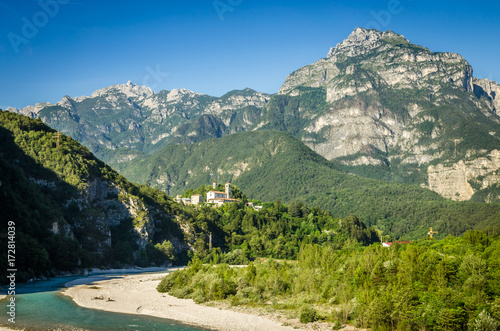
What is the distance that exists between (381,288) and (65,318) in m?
37.3

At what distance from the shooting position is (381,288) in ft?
179

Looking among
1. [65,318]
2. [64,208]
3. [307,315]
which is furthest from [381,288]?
[64,208]

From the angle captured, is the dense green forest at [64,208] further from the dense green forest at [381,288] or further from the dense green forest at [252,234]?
the dense green forest at [381,288]

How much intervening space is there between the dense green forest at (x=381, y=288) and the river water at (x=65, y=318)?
1405 centimetres

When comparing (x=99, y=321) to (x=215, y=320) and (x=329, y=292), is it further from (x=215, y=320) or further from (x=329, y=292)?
(x=329, y=292)

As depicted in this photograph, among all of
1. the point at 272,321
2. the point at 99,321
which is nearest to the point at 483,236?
the point at 272,321

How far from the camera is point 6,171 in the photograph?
342 feet

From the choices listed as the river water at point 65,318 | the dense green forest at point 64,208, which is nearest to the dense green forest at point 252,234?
the dense green forest at point 64,208

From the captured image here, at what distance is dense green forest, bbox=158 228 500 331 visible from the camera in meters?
46.7

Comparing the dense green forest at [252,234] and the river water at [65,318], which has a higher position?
the dense green forest at [252,234]

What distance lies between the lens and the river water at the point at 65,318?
49.2 m

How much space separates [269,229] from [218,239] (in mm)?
20884

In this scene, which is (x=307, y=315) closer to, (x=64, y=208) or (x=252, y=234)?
(x=64, y=208)

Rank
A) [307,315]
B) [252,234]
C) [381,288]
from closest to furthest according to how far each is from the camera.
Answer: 1. [307,315]
2. [381,288]
3. [252,234]
